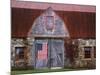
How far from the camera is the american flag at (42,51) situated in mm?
1556

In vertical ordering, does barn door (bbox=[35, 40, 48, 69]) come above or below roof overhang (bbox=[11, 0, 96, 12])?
below

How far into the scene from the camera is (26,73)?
4.99 feet

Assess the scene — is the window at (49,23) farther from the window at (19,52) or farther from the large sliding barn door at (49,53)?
the window at (19,52)

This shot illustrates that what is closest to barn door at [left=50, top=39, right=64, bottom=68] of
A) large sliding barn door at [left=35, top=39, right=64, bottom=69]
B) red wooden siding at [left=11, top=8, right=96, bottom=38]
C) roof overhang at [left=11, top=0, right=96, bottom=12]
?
large sliding barn door at [left=35, top=39, right=64, bottom=69]

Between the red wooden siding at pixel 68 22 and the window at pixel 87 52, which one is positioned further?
the window at pixel 87 52


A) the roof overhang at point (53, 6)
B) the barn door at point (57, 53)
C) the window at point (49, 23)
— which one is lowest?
the barn door at point (57, 53)

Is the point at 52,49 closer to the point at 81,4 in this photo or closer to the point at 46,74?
the point at 46,74

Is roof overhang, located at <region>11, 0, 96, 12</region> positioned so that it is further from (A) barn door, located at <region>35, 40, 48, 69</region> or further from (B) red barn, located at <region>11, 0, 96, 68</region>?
(A) barn door, located at <region>35, 40, 48, 69</region>

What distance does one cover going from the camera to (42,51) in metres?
1.57

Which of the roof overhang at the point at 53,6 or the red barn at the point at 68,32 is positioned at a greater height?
the roof overhang at the point at 53,6

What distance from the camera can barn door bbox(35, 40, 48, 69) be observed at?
1551 mm

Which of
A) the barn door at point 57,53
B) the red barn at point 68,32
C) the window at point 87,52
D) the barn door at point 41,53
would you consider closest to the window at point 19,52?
the red barn at point 68,32

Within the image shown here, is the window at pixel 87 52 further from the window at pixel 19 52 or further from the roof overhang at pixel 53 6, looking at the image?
the window at pixel 19 52

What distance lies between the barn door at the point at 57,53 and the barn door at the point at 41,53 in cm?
5
